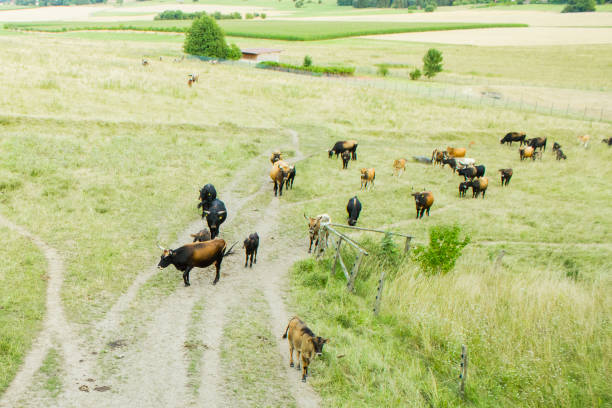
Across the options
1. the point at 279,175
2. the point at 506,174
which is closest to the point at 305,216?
the point at 279,175

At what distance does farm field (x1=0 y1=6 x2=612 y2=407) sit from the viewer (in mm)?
10344

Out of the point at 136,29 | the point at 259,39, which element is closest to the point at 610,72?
the point at 259,39

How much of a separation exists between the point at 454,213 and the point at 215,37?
58599 millimetres

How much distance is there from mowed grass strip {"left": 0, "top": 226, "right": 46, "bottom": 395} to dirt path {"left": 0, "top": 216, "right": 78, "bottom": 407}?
5.4 inches

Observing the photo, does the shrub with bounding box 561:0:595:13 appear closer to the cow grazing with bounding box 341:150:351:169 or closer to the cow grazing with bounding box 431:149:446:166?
the cow grazing with bounding box 431:149:446:166

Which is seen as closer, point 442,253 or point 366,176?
point 442,253

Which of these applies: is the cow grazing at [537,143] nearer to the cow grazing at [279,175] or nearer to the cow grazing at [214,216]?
the cow grazing at [279,175]

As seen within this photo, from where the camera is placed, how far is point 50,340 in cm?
1105

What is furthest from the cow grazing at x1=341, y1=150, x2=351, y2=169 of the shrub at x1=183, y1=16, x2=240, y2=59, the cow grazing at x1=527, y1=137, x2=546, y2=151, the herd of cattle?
the shrub at x1=183, y1=16, x2=240, y2=59

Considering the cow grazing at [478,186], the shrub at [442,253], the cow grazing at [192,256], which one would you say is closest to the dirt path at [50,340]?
the cow grazing at [192,256]

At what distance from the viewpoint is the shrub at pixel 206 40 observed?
7138 centimetres

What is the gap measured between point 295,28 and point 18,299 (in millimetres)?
134268

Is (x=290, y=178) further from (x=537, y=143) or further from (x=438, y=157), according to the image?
(x=537, y=143)

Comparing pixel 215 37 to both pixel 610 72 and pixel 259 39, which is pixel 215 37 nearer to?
pixel 259 39
